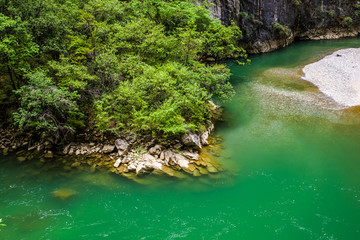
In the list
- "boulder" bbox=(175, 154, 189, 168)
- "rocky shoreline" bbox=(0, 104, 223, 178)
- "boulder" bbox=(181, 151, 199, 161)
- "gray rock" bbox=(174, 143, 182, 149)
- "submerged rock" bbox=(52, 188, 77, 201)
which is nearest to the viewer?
"submerged rock" bbox=(52, 188, 77, 201)

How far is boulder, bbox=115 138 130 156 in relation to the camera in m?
14.5

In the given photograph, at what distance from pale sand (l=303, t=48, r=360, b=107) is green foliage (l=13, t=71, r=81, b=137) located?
22.8 m

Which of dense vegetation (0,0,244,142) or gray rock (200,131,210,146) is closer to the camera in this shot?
dense vegetation (0,0,244,142)

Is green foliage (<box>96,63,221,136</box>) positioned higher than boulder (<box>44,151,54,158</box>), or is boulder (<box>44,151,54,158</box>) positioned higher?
green foliage (<box>96,63,221,136</box>)

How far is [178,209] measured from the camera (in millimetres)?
11398

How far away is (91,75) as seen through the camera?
52.1ft

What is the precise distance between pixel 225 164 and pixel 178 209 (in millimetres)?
4299

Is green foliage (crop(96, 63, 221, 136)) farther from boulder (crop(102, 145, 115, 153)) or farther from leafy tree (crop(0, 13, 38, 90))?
leafy tree (crop(0, 13, 38, 90))

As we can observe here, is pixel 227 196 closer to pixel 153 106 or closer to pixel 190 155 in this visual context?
pixel 190 155

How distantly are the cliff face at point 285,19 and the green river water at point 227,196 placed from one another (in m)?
25.2

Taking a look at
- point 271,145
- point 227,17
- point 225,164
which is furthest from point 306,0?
point 225,164

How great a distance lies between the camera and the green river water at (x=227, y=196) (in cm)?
1021

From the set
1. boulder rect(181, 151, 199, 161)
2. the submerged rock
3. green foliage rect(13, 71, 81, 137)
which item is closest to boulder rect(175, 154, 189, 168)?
boulder rect(181, 151, 199, 161)

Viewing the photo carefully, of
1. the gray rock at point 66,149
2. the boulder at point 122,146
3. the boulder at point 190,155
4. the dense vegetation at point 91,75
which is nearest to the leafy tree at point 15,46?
the dense vegetation at point 91,75
